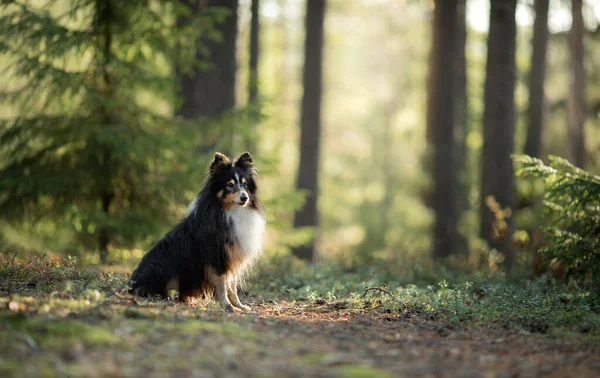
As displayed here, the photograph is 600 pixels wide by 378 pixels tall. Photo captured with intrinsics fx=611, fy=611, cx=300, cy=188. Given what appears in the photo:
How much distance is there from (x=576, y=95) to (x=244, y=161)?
12965 mm

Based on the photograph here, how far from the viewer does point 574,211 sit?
909cm

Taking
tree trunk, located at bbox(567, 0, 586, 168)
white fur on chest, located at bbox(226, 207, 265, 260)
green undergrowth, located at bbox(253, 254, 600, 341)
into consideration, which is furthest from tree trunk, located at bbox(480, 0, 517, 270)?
white fur on chest, located at bbox(226, 207, 265, 260)

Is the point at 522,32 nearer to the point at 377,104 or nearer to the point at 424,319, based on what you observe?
the point at 377,104

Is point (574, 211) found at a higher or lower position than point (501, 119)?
lower

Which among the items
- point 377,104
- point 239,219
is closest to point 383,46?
point 377,104

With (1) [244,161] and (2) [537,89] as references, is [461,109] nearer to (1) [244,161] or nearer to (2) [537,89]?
(2) [537,89]

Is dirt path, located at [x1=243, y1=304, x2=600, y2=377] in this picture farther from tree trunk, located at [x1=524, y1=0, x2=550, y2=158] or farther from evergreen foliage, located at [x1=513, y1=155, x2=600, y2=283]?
tree trunk, located at [x1=524, y1=0, x2=550, y2=158]

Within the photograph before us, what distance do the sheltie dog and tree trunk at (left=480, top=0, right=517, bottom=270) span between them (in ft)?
24.9

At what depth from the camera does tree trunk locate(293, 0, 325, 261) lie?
1759 centimetres

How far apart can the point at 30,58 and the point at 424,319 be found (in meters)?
8.86

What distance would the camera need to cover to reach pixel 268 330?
625 cm

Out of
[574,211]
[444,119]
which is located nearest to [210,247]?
[574,211]

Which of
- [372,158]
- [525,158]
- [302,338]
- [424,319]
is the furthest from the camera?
[372,158]

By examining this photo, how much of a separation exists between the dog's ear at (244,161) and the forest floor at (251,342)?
1943mm
